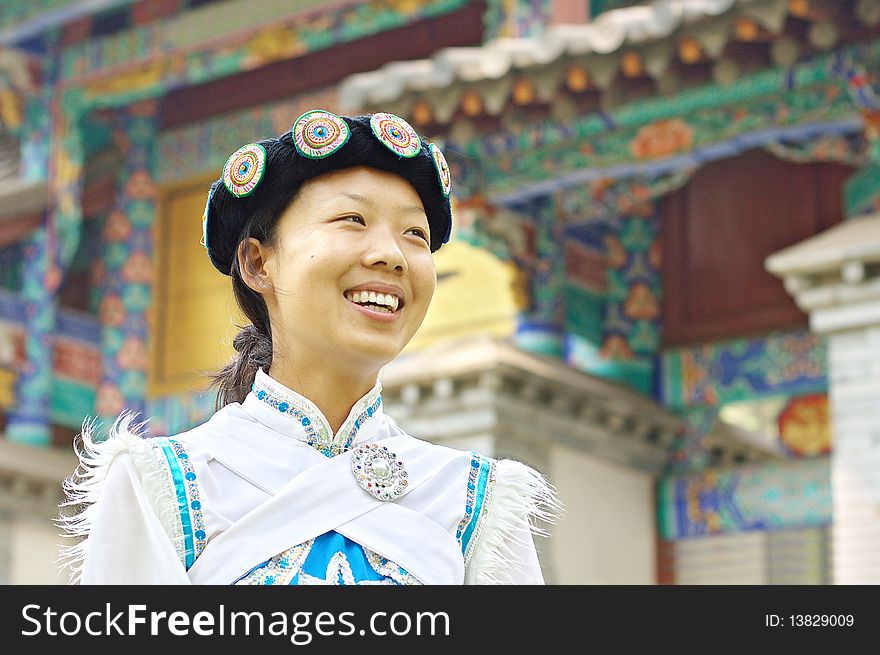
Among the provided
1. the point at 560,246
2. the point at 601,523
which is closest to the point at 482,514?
the point at 601,523

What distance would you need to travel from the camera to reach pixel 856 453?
8141 mm

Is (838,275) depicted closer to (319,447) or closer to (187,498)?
(319,447)

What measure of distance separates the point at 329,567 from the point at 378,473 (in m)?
0.14

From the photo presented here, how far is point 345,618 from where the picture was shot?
1.83 meters

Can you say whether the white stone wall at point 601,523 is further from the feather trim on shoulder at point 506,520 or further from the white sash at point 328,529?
the white sash at point 328,529

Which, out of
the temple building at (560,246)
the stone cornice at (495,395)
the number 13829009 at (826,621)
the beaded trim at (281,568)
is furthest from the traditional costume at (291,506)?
the stone cornice at (495,395)

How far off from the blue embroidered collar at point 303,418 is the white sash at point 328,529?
0.09ft

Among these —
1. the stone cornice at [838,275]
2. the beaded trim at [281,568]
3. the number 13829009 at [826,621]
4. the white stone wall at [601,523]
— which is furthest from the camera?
the white stone wall at [601,523]

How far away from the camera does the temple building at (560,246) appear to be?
27.3ft

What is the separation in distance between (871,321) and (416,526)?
6.17 meters

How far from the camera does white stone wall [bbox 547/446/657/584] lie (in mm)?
9289

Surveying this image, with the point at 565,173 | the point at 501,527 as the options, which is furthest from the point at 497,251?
the point at 501,527

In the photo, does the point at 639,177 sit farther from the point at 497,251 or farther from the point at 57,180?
the point at 57,180

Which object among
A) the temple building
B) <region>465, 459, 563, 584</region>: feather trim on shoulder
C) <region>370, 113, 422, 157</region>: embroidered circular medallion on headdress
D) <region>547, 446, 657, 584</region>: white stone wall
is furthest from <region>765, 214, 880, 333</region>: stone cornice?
<region>370, 113, 422, 157</region>: embroidered circular medallion on headdress
